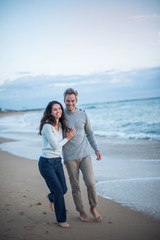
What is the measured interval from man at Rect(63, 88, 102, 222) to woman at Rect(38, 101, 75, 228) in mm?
196

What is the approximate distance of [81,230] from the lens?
311cm

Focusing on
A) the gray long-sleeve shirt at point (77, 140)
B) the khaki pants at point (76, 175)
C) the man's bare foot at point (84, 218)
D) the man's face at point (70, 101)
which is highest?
the man's face at point (70, 101)

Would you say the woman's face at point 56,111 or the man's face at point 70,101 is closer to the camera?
→ the woman's face at point 56,111

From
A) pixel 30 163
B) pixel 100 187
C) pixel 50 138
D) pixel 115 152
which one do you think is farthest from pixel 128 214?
pixel 115 152

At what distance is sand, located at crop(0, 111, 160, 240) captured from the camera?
2.93 meters

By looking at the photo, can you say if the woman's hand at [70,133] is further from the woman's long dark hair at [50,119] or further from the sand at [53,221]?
the sand at [53,221]

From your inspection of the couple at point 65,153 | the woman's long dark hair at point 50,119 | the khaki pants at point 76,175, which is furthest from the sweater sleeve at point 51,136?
the khaki pants at point 76,175

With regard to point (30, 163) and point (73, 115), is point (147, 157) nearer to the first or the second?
point (30, 163)

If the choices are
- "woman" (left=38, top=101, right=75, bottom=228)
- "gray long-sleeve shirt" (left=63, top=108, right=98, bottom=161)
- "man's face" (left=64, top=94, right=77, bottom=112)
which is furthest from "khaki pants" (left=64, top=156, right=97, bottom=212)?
"man's face" (left=64, top=94, right=77, bottom=112)

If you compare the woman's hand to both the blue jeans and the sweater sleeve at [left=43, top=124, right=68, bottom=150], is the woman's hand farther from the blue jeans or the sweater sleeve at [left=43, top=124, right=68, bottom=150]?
the blue jeans

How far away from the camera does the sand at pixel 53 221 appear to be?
2.93 metres

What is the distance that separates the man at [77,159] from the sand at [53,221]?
0.29 metres

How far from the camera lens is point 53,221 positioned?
338 cm

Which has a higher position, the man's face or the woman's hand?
the man's face
